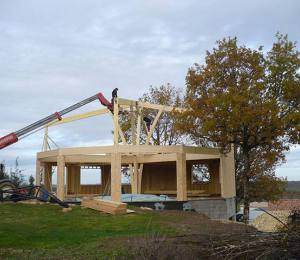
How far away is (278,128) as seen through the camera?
77.2 feet

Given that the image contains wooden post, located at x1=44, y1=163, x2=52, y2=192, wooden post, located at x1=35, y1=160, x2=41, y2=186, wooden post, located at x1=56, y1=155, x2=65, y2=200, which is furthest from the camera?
wooden post, located at x1=44, y1=163, x2=52, y2=192

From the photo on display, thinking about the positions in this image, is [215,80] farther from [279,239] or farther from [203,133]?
[279,239]

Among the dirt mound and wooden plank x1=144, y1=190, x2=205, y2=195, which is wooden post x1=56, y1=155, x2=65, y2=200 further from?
the dirt mound

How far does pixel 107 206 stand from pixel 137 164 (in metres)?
15.1

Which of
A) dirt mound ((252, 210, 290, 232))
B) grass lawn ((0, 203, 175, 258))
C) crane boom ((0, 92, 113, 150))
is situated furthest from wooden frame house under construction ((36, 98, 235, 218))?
grass lawn ((0, 203, 175, 258))

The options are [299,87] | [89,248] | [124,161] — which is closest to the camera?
[89,248]

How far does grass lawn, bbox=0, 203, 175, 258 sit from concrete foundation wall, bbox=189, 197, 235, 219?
769 cm

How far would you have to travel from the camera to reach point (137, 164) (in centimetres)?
3459

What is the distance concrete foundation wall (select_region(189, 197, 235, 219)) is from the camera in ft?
89.4

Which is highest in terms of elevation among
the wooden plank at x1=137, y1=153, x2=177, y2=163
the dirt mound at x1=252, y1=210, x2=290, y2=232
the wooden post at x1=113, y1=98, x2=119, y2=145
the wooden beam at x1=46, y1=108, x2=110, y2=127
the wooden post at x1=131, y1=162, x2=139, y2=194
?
the wooden beam at x1=46, y1=108, x2=110, y2=127

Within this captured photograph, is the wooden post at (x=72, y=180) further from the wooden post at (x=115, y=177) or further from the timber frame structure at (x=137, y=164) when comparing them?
the wooden post at (x=115, y=177)

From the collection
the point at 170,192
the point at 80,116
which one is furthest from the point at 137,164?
the point at 80,116

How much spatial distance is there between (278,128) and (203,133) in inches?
155

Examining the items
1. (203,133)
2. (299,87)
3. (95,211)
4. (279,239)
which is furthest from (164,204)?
(279,239)
